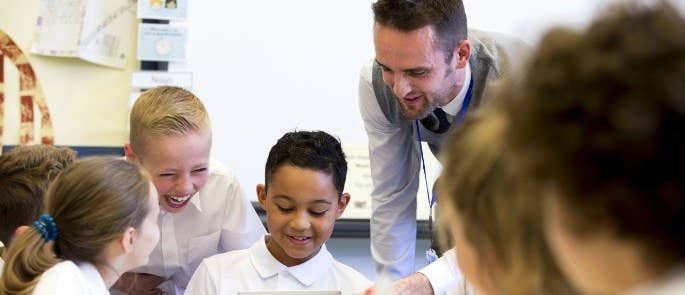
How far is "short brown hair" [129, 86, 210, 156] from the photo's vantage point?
74.8 inches

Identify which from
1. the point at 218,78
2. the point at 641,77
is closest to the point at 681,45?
the point at 641,77

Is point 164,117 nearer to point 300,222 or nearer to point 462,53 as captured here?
point 300,222

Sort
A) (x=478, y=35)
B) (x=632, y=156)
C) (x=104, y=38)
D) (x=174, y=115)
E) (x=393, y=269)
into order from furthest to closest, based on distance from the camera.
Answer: (x=104, y=38) < (x=393, y=269) < (x=478, y=35) < (x=174, y=115) < (x=632, y=156)

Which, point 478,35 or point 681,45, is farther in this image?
point 478,35

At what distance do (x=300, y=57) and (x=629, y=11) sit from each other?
8.20 ft

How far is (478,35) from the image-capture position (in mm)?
2100

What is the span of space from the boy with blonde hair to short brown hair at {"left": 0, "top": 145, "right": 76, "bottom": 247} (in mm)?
208

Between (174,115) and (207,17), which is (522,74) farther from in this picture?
(207,17)

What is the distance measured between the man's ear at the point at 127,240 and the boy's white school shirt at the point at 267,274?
0.45m

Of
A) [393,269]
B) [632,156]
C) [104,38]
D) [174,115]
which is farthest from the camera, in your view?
[104,38]

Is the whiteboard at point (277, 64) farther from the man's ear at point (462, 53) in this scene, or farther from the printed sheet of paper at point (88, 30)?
the man's ear at point (462, 53)

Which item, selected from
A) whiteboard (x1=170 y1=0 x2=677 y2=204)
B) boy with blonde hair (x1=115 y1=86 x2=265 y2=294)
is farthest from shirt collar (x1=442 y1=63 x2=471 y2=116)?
whiteboard (x1=170 y1=0 x2=677 y2=204)

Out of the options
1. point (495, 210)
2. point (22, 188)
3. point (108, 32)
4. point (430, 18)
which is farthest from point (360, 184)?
point (495, 210)

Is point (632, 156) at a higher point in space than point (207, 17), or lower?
higher
